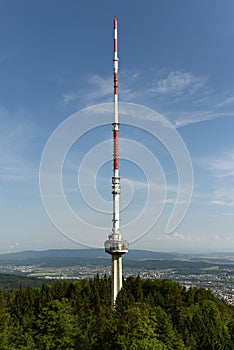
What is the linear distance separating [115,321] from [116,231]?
86.3ft

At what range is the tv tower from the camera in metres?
67.5

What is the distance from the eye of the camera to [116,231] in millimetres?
68938

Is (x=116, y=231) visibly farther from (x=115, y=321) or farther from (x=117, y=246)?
(x=115, y=321)

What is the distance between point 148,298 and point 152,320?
80.3 ft

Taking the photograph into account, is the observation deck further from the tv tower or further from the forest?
the forest

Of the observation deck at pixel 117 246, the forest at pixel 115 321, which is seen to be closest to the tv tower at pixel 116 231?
the observation deck at pixel 117 246

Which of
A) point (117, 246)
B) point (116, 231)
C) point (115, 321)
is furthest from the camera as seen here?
point (116, 231)

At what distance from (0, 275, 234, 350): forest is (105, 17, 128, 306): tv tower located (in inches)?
158

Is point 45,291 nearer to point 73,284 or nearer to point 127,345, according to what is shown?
point 73,284

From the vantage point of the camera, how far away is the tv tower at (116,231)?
221ft

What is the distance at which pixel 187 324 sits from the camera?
53438mm

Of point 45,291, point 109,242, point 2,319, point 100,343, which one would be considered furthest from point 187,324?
point 45,291

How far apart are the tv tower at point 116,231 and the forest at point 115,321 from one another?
402 cm

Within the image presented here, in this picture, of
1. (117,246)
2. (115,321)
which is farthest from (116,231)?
(115,321)
